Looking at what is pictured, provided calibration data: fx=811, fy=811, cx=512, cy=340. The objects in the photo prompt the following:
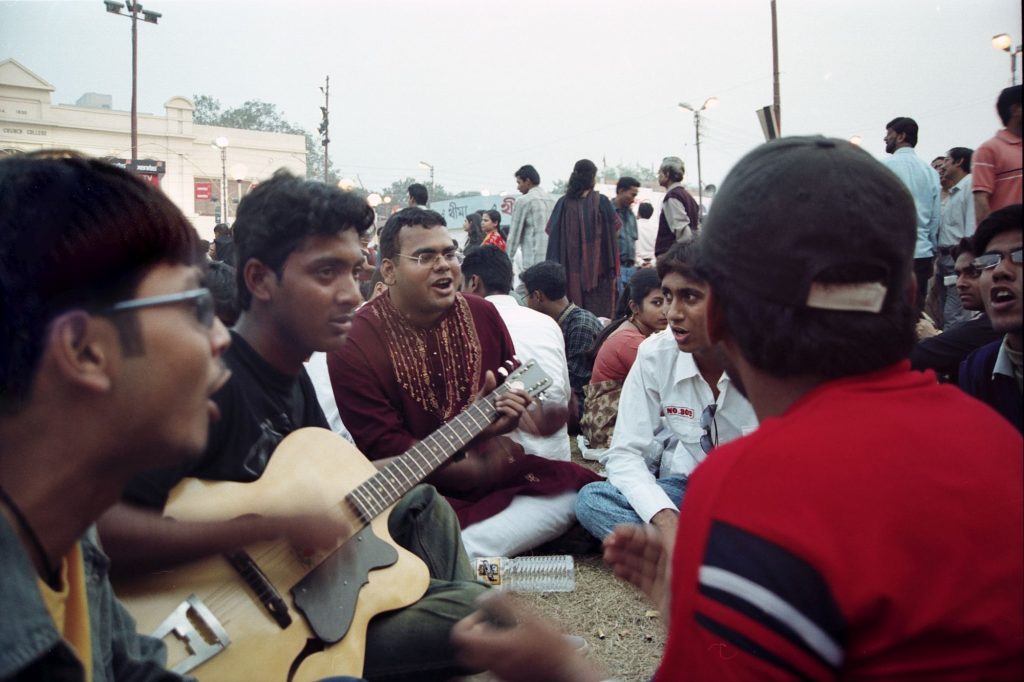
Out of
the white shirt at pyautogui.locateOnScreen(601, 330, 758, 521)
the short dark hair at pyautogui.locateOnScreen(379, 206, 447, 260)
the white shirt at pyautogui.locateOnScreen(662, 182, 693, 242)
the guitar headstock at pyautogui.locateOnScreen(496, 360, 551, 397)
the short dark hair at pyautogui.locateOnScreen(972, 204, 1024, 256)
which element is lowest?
the white shirt at pyautogui.locateOnScreen(601, 330, 758, 521)

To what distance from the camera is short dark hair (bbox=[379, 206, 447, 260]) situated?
384cm

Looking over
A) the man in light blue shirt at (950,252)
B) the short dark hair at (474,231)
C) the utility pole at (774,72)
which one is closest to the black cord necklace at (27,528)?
the utility pole at (774,72)

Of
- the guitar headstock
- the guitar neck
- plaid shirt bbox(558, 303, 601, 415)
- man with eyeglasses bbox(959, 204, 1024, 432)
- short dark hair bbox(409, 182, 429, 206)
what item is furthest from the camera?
short dark hair bbox(409, 182, 429, 206)

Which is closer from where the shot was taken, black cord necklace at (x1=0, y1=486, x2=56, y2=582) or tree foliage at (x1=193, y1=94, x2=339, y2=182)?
black cord necklace at (x1=0, y1=486, x2=56, y2=582)

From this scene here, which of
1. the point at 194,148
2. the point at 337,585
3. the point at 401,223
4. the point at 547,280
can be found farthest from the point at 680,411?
the point at 194,148

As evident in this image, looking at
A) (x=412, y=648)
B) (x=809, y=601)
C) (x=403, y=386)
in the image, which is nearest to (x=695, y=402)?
(x=403, y=386)

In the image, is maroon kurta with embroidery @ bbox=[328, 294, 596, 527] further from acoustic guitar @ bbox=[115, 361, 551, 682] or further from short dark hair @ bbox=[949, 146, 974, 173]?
short dark hair @ bbox=[949, 146, 974, 173]

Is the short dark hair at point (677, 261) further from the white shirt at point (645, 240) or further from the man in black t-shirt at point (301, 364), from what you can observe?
the white shirt at point (645, 240)

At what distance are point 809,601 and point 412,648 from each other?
152cm

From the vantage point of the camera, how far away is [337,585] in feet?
6.86

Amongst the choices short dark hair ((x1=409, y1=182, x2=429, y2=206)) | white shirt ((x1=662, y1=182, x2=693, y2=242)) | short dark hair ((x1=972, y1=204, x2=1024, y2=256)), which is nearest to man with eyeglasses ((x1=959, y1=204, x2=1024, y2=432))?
short dark hair ((x1=972, y1=204, x2=1024, y2=256))

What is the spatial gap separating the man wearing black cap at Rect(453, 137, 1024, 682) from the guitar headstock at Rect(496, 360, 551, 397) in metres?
1.75

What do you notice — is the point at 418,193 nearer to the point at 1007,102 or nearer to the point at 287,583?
the point at 287,583

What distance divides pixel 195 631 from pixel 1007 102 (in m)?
1.93
